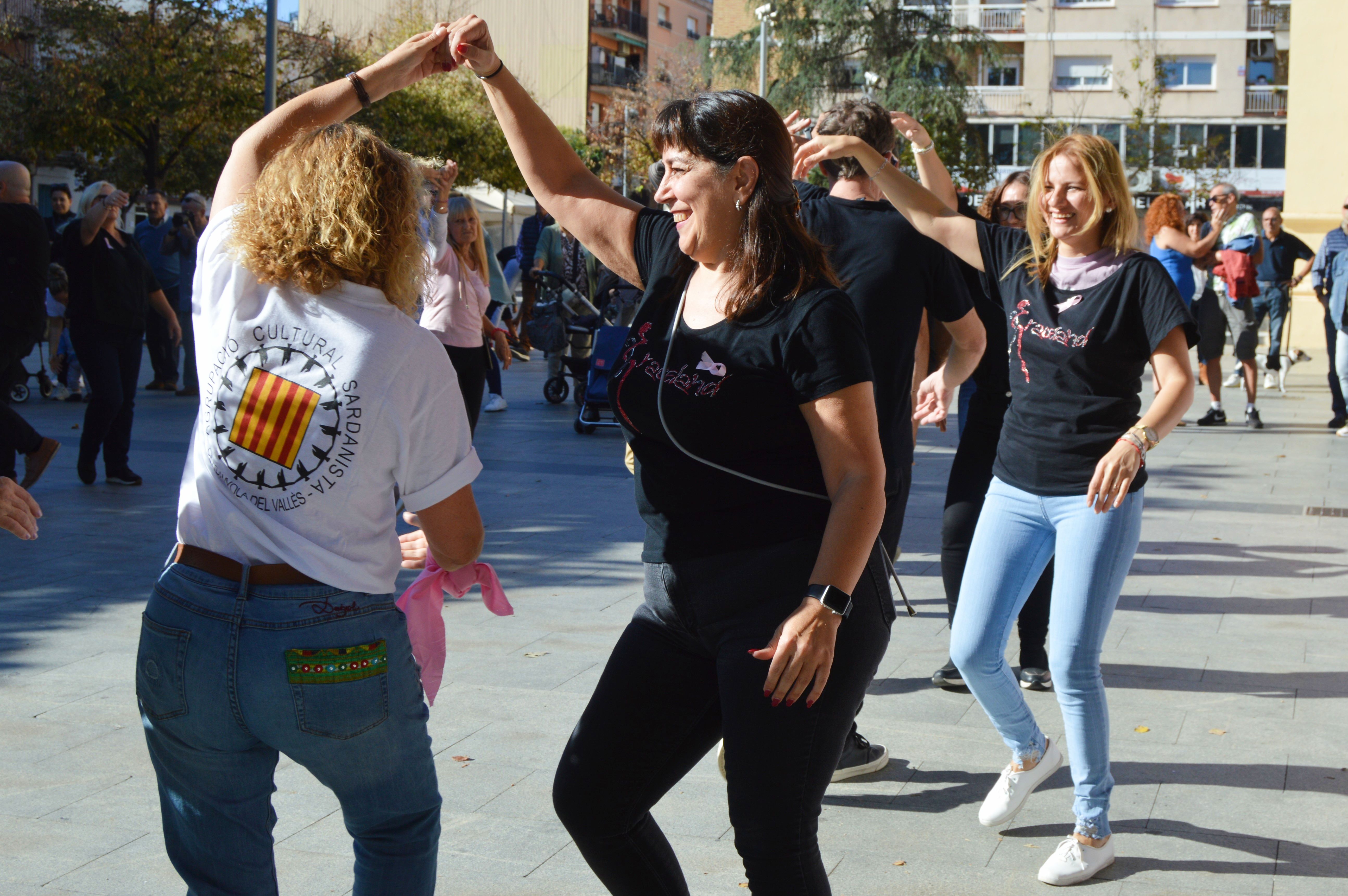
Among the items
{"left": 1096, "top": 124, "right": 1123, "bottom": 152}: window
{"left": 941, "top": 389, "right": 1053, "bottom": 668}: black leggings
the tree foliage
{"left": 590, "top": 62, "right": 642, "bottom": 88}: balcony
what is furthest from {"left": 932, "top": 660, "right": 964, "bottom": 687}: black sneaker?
{"left": 590, "top": 62, "right": 642, "bottom": 88}: balcony

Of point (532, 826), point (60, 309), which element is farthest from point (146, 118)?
point (532, 826)

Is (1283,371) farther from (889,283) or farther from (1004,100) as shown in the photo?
(1004,100)

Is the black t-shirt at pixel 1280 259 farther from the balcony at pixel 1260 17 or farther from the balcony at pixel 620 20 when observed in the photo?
the balcony at pixel 620 20

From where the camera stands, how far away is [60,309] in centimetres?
1352

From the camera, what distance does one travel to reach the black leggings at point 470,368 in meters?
7.91

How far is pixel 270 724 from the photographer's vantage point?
212 centimetres

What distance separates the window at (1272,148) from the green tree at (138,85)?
43.0 metres

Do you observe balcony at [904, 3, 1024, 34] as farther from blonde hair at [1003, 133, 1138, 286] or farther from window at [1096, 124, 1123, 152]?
blonde hair at [1003, 133, 1138, 286]

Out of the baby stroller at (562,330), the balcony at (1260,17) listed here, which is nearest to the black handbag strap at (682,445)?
the baby stroller at (562,330)

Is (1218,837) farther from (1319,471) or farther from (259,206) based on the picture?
(1319,471)

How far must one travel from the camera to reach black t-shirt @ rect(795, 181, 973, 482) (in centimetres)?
361

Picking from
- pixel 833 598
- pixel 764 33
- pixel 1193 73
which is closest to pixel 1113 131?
pixel 1193 73

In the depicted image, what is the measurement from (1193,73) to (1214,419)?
5146cm

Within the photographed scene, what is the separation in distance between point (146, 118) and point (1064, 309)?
27573 mm
